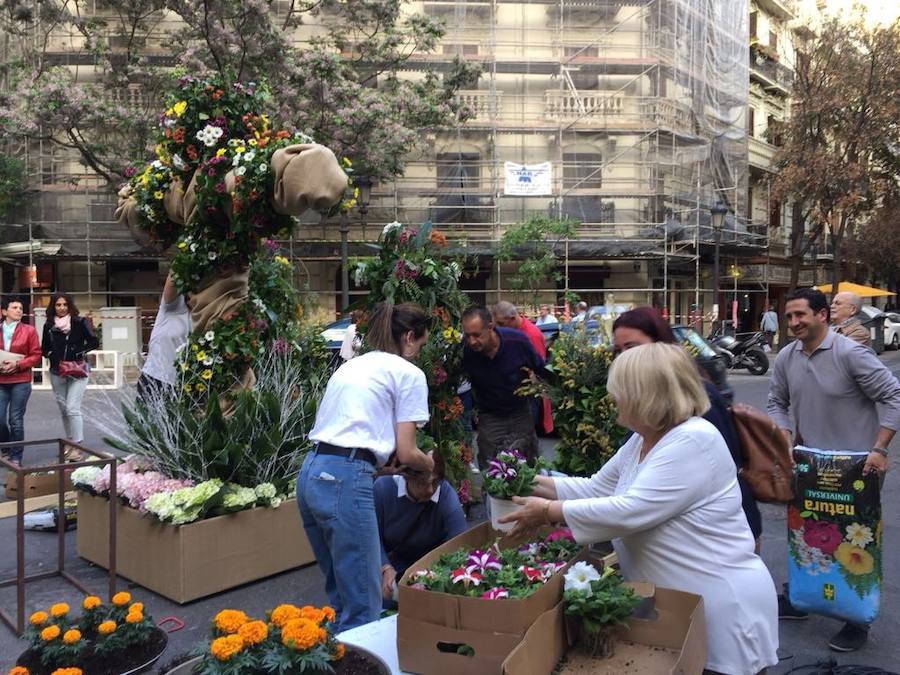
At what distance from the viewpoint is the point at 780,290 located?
107 ft

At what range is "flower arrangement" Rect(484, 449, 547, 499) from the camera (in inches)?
97.1

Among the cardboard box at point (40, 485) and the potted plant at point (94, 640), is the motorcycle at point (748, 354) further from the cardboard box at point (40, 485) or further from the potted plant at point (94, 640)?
the potted plant at point (94, 640)

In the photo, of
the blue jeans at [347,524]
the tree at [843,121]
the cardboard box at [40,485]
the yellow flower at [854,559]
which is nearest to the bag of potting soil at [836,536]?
the yellow flower at [854,559]

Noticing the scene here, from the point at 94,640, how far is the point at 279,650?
1.43 m

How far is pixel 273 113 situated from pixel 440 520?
13.3 m

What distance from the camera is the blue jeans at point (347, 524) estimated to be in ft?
9.62

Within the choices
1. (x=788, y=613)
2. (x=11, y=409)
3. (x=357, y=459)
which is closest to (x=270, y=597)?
(x=357, y=459)

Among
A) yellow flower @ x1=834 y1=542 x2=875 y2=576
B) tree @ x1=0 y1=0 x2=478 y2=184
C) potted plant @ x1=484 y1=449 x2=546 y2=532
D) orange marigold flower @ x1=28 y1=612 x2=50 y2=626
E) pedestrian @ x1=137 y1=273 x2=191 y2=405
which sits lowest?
yellow flower @ x1=834 y1=542 x2=875 y2=576

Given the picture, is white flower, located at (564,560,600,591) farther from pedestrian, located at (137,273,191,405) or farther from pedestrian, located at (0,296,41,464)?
pedestrian, located at (0,296,41,464)

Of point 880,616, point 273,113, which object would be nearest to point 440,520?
point 880,616

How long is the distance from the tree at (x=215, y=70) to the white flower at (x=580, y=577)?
14.5m

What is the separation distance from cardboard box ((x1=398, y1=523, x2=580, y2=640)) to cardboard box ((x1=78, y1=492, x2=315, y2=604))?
2562 mm

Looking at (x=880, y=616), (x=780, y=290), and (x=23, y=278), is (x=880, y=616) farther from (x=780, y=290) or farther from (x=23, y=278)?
(x=780, y=290)

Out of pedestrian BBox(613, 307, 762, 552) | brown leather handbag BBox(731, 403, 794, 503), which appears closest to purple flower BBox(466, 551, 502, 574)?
pedestrian BBox(613, 307, 762, 552)
